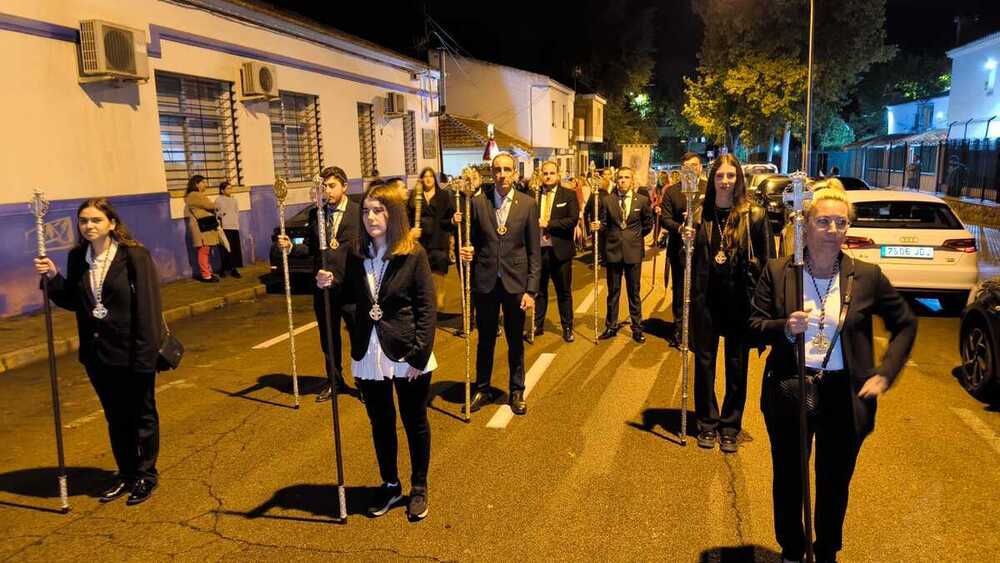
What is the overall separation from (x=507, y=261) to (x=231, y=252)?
919cm

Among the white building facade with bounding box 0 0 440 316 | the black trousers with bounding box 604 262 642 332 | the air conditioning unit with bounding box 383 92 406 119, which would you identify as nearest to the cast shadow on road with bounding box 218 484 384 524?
the black trousers with bounding box 604 262 642 332

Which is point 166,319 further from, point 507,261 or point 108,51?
point 507,261

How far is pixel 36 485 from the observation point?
15.0 feet

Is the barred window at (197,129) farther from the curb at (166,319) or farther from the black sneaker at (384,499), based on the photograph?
the black sneaker at (384,499)

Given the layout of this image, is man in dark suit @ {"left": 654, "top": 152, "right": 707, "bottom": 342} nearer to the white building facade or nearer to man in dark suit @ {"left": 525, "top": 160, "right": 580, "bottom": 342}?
man in dark suit @ {"left": 525, "top": 160, "right": 580, "bottom": 342}

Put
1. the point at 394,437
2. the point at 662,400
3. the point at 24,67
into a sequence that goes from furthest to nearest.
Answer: the point at 24,67 < the point at 662,400 < the point at 394,437

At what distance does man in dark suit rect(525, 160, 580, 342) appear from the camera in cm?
819

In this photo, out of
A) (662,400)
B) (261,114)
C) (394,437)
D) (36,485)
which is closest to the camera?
(394,437)

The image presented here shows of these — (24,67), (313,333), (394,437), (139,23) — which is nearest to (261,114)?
(139,23)

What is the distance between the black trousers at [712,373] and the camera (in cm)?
480

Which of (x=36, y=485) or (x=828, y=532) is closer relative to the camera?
(x=828, y=532)

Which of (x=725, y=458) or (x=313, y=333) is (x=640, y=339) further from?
(x=313, y=333)

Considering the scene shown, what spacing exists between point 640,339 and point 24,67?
9298 mm

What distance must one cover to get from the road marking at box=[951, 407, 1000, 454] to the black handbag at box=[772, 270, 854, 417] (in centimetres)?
285
